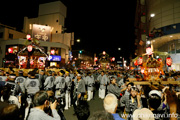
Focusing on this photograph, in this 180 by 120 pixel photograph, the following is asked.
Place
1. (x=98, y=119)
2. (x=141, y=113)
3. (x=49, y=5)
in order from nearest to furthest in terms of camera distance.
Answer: (x=98, y=119) → (x=141, y=113) → (x=49, y=5)

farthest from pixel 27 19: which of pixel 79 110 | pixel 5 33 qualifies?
pixel 79 110

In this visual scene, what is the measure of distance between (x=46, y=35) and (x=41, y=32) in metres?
1.37

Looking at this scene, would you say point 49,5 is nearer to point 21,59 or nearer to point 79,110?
point 21,59

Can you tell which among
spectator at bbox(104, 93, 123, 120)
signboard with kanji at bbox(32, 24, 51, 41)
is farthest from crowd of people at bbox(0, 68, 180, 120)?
signboard with kanji at bbox(32, 24, 51, 41)

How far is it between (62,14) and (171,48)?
2957 centimetres

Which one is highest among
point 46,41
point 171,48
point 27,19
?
point 27,19

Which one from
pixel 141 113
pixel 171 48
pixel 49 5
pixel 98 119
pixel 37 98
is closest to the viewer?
pixel 98 119

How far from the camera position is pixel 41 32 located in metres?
28.1

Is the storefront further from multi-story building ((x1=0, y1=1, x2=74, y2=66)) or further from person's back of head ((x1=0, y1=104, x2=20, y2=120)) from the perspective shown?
person's back of head ((x1=0, y1=104, x2=20, y2=120))

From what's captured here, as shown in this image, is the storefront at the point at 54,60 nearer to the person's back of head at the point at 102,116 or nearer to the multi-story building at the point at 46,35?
the multi-story building at the point at 46,35

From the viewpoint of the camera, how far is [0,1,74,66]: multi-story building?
25.0 m

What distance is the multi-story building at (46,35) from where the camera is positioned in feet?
82.0

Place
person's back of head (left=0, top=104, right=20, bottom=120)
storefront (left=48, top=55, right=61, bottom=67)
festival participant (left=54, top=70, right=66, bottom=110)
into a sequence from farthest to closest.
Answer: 1. storefront (left=48, top=55, right=61, bottom=67)
2. festival participant (left=54, top=70, right=66, bottom=110)
3. person's back of head (left=0, top=104, right=20, bottom=120)

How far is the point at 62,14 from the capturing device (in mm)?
33688
